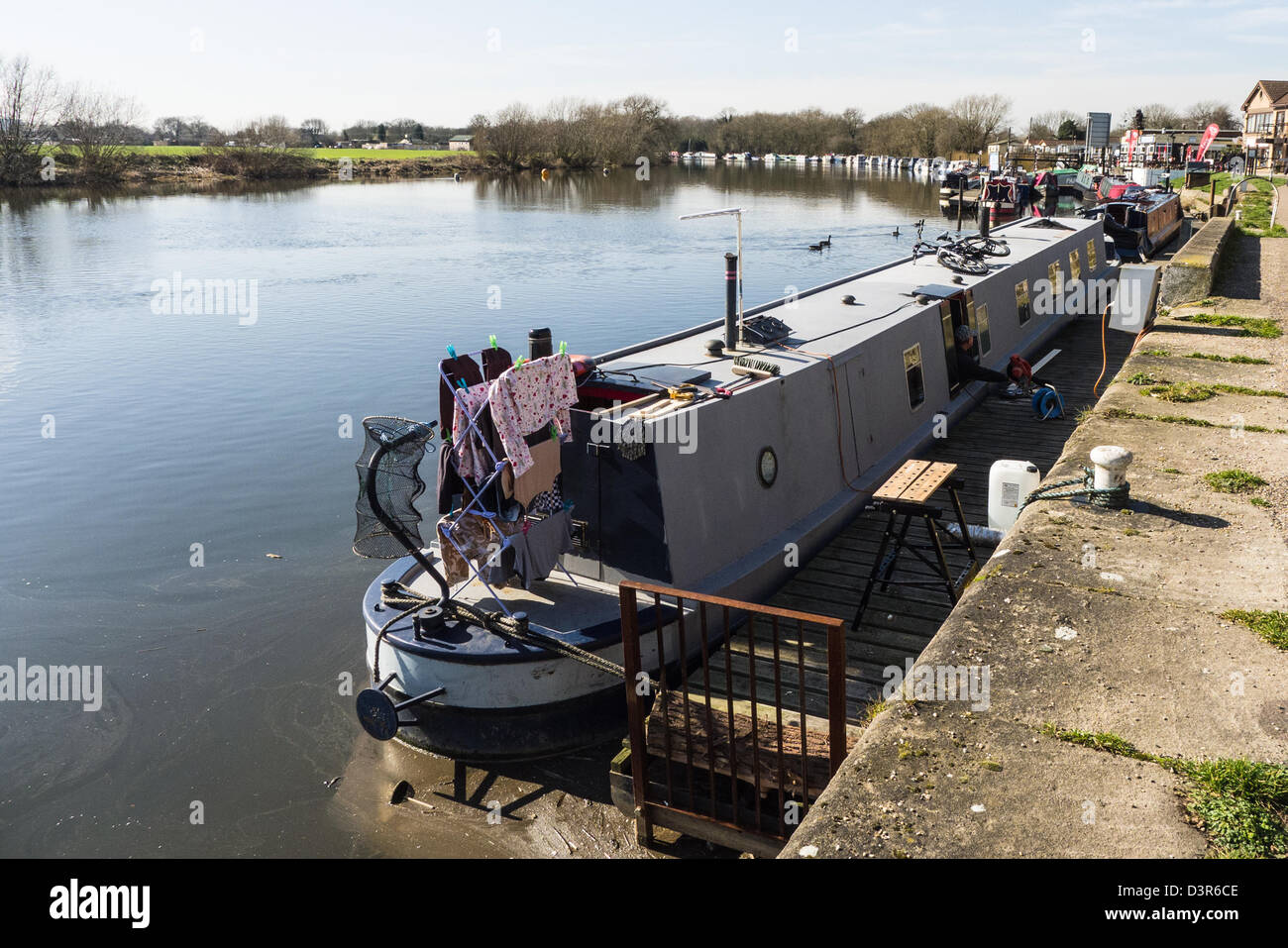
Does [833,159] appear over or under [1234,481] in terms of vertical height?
over

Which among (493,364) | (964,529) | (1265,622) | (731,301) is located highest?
(731,301)

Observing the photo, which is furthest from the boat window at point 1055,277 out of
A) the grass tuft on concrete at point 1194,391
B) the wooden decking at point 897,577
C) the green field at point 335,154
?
the green field at point 335,154

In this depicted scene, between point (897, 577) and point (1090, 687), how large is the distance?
4606 mm

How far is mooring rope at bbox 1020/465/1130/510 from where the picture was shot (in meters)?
7.20

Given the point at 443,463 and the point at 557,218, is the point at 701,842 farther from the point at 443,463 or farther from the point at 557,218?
the point at 557,218

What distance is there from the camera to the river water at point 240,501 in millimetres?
8398

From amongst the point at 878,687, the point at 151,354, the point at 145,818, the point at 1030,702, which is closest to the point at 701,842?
the point at 878,687

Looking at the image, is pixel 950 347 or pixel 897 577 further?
pixel 950 347

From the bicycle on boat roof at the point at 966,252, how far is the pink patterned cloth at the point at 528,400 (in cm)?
937

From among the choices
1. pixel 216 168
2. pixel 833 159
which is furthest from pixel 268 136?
pixel 833 159

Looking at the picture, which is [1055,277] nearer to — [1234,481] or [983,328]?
[983,328]

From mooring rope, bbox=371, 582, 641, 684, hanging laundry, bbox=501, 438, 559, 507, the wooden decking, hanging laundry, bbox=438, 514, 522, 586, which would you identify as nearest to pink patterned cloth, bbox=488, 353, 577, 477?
hanging laundry, bbox=501, 438, 559, 507

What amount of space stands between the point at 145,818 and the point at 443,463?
404 centimetres

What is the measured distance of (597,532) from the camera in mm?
8422
